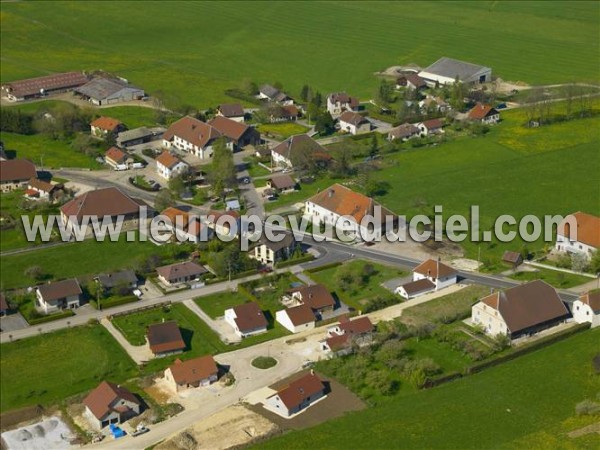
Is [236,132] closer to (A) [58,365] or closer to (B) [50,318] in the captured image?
(B) [50,318]

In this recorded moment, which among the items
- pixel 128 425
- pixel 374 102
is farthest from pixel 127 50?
pixel 128 425

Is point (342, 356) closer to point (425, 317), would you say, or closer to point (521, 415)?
point (425, 317)

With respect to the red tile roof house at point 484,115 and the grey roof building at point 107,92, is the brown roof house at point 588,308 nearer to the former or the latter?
the red tile roof house at point 484,115

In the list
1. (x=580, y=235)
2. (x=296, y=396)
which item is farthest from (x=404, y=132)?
(x=296, y=396)

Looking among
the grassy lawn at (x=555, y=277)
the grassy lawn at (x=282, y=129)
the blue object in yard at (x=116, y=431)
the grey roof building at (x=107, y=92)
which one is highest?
the grey roof building at (x=107, y=92)

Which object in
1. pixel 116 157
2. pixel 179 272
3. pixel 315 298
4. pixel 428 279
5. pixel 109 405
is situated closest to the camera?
pixel 109 405

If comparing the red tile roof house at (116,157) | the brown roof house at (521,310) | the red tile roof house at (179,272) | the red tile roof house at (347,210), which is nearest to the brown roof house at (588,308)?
the brown roof house at (521,310)
